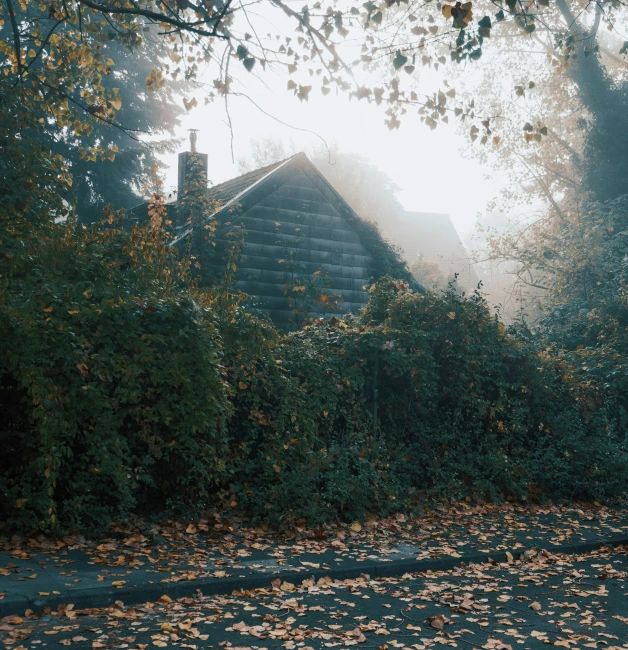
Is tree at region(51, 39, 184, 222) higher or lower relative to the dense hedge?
higher

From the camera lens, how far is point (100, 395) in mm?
7711

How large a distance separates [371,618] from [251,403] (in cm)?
438

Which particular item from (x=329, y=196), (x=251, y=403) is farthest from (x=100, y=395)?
(x=329, y=196)

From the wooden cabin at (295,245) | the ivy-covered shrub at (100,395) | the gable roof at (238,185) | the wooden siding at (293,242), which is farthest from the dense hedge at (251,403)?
the gable roof at (238,185)

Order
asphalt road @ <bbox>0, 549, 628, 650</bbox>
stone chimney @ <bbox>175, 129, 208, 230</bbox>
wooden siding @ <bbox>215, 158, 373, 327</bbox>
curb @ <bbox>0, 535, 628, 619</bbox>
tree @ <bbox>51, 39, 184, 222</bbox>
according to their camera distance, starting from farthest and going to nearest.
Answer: tree @ <bbox>51, 39, 184, 222</bbox> → wooden siding @ <bbox>215, 158, 373, 327</bbox> → stone chimney @ <bbox>175, 129, 208, 230</bbox> → curb @ <bbox>0, 535, 628, 619</bbox> → asphalt road @ <bbox>0, 549, 628, 650</bbox>

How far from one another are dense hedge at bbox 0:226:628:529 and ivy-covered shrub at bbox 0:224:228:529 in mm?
21

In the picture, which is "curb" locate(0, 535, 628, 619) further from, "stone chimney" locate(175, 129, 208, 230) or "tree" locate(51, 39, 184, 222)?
"tree" locate(51, 39, 184, 222)

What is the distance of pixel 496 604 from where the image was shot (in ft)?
19.9

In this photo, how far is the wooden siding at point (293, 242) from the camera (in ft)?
61.6

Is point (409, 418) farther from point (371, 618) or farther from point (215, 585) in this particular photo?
point (371, 618)

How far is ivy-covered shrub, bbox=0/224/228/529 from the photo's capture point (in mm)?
7430

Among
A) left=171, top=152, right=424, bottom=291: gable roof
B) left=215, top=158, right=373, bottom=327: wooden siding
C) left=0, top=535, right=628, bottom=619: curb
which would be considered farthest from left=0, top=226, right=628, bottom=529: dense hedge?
left=171, top=152, right=424, bottom=291: gable roof

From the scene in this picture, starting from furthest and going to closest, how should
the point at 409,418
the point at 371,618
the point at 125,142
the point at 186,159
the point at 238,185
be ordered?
the point at 125,142, the point at 186,159, the point at 238,185, the point at 409,418, the point at 371,618

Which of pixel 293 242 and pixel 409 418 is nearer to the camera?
→ pixel 409 418
